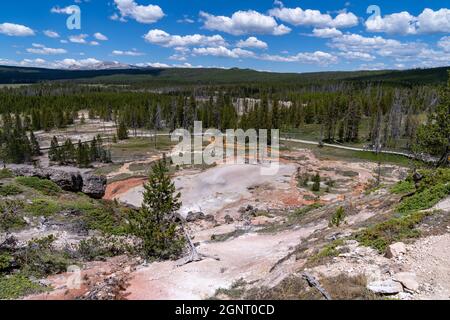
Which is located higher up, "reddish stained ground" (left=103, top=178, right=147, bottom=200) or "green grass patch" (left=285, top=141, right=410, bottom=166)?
"green grass patch" (left=285, top=141, right=410, bottom=166)

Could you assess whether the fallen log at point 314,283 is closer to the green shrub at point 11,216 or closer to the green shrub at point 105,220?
the green shrub at point 105,220

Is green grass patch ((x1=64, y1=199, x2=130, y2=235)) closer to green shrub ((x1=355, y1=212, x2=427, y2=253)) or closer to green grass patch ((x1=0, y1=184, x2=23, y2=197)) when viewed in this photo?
green grass patch ((x1=0, y1=184, x2=23, y2=197))

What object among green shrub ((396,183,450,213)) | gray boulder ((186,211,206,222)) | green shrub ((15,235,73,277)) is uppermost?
green shrub ((396,183,450,213))

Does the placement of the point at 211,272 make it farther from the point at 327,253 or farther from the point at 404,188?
the point at 404,188

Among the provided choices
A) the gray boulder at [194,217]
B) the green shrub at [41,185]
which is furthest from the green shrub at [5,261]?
the gray boulder at [194,217]

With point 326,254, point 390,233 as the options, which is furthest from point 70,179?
point 390,233

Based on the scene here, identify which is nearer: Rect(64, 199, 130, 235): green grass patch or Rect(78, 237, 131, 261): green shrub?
Rect(78, 237, 131, 261): green shrub

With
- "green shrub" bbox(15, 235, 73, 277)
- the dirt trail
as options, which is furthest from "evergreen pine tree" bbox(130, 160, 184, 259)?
"green shrub" bbox(15, 235, 73, 277)
